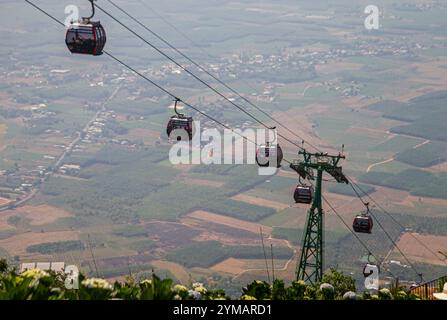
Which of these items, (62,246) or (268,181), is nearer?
(62,246)

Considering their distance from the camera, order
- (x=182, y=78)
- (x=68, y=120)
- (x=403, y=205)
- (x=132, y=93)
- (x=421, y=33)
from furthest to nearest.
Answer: (x=421, y=33)
(x=182, y=78)
(x=132, y=93)
(x=68, y=120)
(x=403, y=205)

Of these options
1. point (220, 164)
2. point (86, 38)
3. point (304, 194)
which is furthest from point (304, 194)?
point (220, 164)

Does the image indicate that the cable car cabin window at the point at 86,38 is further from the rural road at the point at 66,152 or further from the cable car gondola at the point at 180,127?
the rural road at the point at 66,152

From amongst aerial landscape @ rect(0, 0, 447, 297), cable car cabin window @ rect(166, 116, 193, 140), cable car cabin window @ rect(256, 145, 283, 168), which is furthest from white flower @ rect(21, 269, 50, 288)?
aerial landscape @ rect(0, 0, 447, 297)

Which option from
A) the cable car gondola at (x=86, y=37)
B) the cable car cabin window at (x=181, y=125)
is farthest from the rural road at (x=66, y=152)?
the cable car gondola at (x=86, y=37)

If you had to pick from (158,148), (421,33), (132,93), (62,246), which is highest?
(421,33)

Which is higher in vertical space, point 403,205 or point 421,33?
point 421,33

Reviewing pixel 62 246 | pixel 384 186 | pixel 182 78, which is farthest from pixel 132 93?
pixel 62 246

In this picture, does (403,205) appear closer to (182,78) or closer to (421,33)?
(182,78)
